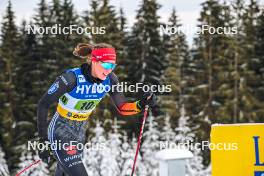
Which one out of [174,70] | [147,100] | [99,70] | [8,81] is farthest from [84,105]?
[8,81]

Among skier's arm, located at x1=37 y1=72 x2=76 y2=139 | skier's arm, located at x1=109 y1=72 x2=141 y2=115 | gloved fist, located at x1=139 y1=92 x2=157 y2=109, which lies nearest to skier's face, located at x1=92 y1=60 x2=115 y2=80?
skier's arm, located at x1=37 y1=72 x2=76 y2=139

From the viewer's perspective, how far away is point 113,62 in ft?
13.0

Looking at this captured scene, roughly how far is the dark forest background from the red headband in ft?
88.6

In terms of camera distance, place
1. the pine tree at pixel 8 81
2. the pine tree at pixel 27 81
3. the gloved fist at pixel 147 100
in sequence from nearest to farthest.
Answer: the gloved fist at pixel 147 100 < the pine tree at pixel 8 81 < the pine tree at pixel 27 81

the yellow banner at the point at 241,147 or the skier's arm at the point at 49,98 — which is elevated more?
the skier's arm at the point at 49,98

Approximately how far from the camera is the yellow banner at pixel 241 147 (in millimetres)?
3943

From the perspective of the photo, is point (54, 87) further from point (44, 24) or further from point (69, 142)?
point (44, 24)

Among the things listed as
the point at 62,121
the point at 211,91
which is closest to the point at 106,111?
the point at 211,91

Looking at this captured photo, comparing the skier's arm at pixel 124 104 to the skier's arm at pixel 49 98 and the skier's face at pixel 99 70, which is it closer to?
the skier's face at pixel 99 70

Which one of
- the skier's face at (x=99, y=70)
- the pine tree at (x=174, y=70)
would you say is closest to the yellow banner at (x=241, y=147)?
the skier's face at (x=99, y=70)

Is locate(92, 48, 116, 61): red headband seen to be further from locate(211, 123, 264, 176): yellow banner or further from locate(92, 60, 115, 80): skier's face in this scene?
locate(211, 123, 264, 176): yellow banner

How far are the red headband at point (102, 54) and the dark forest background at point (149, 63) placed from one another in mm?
26994

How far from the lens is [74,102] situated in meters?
3.99

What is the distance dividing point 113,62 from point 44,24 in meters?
29.7
